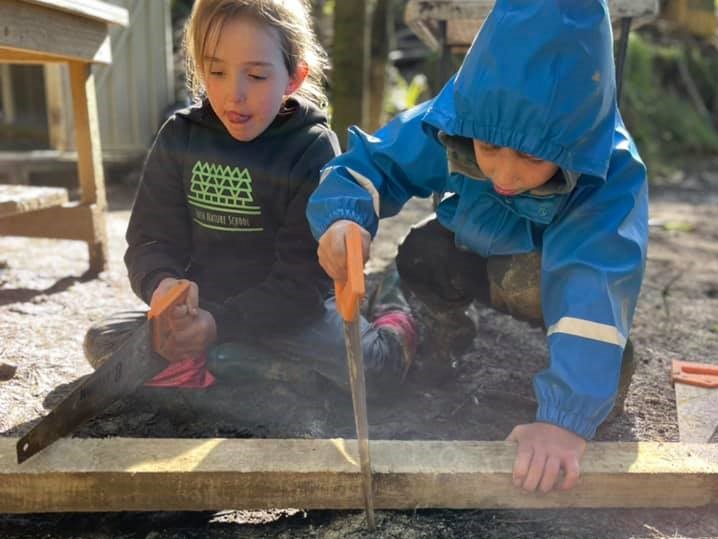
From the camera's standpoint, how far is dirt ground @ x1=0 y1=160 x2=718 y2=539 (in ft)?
5.04

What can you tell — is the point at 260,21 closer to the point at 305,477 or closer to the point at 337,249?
the point at 337,249

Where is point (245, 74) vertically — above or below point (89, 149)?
above

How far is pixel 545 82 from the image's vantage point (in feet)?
4.43

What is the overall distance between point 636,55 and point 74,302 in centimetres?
810

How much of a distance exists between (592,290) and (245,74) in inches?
42.8

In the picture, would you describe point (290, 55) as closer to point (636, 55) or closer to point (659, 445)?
point (659, 445)

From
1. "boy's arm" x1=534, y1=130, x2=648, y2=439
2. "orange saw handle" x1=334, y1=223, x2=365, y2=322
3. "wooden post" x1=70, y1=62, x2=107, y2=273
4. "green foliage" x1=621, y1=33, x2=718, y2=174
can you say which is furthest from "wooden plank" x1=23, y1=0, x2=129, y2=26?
"green foliage" x1=621, y1=33, x2=718, y2=174

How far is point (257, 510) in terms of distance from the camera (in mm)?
1532

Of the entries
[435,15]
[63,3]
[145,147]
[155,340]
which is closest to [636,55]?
[145,147]

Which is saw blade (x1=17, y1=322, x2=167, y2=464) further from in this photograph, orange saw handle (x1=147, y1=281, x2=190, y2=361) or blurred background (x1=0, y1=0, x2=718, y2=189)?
blurred background (x1=0, y1=0, x2=718, y2=189)

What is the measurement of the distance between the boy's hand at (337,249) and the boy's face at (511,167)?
306 mm

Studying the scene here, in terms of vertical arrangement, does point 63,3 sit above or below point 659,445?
above

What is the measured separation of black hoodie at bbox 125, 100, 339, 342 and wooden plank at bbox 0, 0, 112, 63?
0.61 metres

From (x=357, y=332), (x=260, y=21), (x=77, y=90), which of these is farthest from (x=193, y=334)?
(x=77, y=90)
